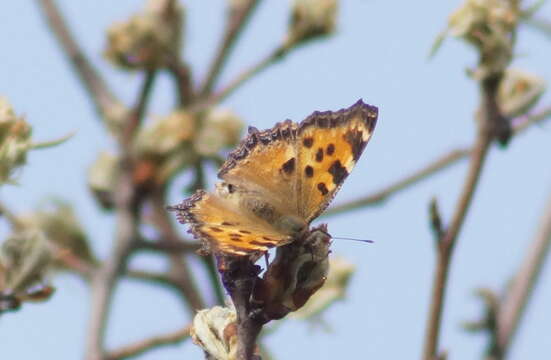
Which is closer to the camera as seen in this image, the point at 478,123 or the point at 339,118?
the point at 339,118

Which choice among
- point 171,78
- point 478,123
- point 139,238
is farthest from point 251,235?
point 171,78

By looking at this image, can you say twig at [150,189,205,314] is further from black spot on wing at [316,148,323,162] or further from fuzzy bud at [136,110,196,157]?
black spot on wing at [316,148,323,162]

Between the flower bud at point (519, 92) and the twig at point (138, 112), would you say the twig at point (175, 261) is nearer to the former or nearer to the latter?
the twig at point (138, 112)

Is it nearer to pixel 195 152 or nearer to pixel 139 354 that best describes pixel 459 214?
pixel 139 354

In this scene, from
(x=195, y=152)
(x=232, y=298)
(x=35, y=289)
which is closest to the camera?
(x=232, y=298)

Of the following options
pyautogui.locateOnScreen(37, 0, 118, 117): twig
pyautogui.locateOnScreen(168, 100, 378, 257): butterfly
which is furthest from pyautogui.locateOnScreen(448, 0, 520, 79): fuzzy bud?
pyautogui.locateOnScreen(37, 0, 118, 117): twig

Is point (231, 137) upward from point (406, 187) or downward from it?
upward
